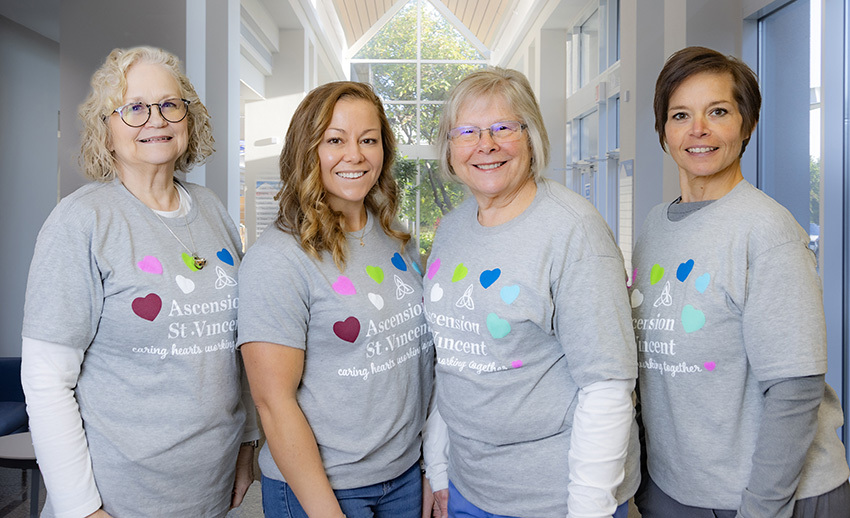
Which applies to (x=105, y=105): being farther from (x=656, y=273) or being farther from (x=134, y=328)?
(x=656, y=273)

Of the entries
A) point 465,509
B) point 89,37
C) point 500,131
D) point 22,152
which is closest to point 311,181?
point 500,131

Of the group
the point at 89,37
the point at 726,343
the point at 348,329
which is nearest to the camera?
the point at 726,343

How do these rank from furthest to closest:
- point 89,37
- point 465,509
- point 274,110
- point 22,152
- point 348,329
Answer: point 274,110
point 22,152
point 89,37
point 465,509
point 348,329

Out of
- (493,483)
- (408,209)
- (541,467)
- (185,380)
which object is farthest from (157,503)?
(408,209)

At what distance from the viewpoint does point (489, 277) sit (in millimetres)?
1491

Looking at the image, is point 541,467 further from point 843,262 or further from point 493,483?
point 843,262

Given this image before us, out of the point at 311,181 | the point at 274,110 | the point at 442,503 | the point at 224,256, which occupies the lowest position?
the point at 442,503

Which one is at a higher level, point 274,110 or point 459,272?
point 274,110

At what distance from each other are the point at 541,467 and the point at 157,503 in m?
0.93

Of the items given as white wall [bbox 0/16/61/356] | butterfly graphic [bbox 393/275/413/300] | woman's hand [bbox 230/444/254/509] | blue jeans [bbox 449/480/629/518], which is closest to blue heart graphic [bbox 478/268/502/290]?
butterfly graphic [bbox 393/275/413/300]

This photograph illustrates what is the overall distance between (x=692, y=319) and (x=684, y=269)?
0.40ft

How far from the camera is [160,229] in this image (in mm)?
1584

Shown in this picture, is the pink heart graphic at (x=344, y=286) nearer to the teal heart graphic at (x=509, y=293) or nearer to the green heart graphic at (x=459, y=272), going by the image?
the green heart graphic at (x=459, y=272)

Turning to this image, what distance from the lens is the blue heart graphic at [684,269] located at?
4.89 ft
